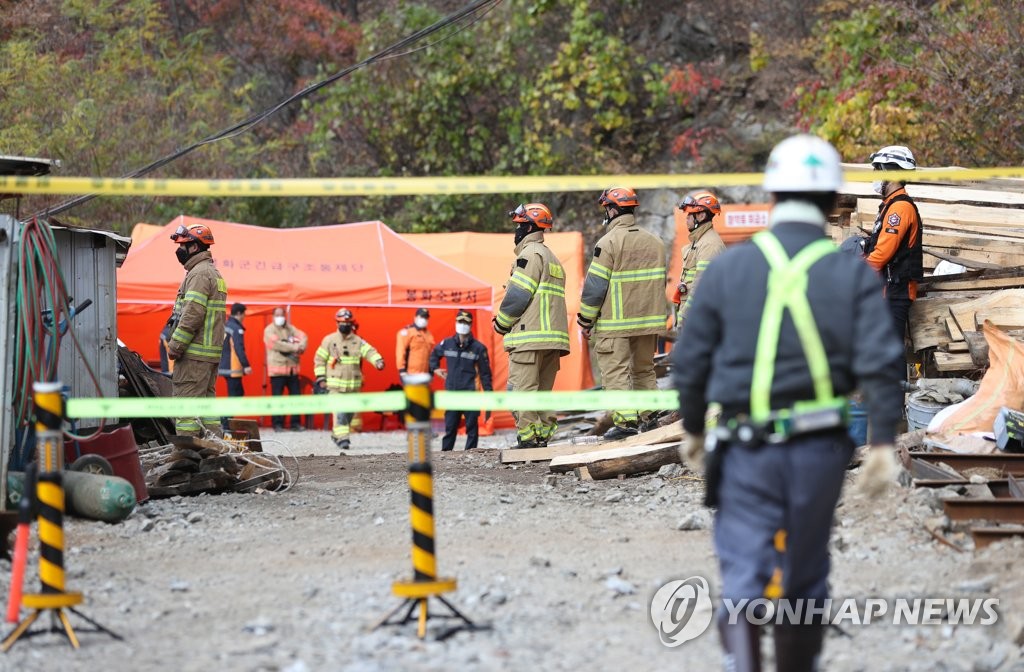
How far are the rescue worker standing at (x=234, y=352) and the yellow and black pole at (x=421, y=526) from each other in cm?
1330

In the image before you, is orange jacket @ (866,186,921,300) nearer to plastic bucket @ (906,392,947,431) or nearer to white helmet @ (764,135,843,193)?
plastic bucket @ (906,392,947,431)

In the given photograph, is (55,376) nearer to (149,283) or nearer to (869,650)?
(869,650)

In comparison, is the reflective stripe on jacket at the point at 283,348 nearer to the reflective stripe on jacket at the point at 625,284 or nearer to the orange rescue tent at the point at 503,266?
the orange rescue tent at the point at 503,266

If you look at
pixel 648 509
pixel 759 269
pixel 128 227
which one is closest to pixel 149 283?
pixel 128 227

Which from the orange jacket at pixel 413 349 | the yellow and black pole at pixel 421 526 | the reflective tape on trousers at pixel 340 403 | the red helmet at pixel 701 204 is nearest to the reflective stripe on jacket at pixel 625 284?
the red helmet at pixel 701 204

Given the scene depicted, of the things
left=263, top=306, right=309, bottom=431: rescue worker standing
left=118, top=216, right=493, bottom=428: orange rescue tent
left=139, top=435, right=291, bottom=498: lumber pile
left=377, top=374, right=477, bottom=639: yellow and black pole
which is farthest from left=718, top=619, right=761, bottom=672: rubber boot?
left=263, top=306, right=309, bottom=431: rescue worker standing

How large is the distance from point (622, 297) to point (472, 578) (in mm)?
5464

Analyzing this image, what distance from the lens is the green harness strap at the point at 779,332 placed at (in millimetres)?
4020

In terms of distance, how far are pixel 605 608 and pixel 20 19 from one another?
82.1ft

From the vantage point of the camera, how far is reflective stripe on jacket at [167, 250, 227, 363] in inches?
439

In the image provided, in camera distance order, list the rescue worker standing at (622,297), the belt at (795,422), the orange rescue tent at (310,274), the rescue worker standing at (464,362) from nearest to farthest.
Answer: the belt at (795,422) < the rescue worker standing at (622,297) < the rescue worker standing at (464,362) < the orange rescue tent at (310,274)

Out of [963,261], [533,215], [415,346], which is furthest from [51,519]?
[415,346]

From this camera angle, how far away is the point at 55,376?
829cm

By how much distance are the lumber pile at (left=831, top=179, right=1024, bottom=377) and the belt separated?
6.14 metres
